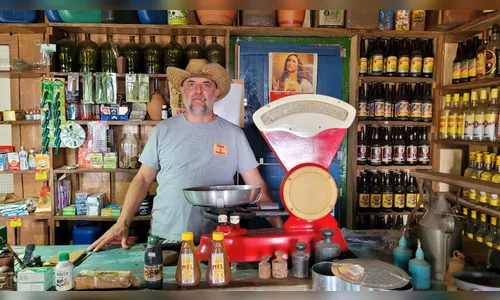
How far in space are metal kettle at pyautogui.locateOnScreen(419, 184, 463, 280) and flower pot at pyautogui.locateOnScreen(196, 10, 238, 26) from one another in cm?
244

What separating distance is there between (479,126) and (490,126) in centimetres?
12

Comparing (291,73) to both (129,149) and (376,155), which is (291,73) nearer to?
(376,155)

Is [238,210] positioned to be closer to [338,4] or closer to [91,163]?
[338,4]

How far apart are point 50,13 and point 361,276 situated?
3.08m

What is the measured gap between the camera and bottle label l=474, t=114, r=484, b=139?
2.80m

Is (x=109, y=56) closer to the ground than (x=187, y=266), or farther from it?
farther from it

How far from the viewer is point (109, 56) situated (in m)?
3.45

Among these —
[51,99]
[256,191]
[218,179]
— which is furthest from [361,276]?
[51,99]

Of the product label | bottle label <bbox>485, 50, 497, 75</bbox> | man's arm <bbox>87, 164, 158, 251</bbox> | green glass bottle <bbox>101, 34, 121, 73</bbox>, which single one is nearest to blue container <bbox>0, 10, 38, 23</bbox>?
green glass bottle <bbox>101, 34, 121, 73</bbox>

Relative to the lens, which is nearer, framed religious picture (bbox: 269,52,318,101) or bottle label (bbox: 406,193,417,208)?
bottle label (bbox: 406,193,417,208)

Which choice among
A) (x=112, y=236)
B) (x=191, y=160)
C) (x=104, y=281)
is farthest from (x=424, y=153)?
(x=104, y=281)

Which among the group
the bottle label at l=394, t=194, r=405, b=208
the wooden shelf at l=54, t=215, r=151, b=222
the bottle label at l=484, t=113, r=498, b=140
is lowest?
the wooden shelf at l=54, t=215, r=151, b=222

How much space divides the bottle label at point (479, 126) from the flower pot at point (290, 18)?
1.56 meters

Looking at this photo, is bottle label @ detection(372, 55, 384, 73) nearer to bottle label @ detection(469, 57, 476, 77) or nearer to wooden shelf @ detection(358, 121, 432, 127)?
wooden shelf @ detection(358, 121, 432, 127)
